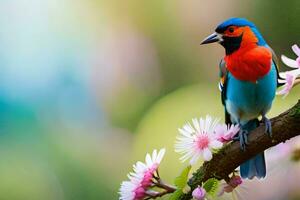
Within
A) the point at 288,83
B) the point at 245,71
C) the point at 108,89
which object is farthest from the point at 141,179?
the point at 108,89

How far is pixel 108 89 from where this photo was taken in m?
4.03

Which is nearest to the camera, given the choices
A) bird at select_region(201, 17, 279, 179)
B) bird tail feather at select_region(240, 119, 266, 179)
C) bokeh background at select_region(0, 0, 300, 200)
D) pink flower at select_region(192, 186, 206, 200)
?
pink flower at select_region(192, 186, 206, 200)

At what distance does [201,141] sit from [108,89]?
3.40 m

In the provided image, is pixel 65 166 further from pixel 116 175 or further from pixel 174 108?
pixel 174 108

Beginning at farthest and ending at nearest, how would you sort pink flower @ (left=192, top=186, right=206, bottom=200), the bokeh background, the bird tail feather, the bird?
the bokeh background → the bird → the bird tail feather → pink flower @ (left=192, top=186, right=206, bottom=200)

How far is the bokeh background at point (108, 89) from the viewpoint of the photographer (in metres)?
3.16

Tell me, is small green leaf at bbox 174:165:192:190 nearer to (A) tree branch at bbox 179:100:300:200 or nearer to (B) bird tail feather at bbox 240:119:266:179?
(A) tree branch at bbox 179:100:300:200

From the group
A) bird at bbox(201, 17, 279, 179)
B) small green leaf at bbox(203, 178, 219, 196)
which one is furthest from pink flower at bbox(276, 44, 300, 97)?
bird at bbox(201, 17, 279, 179)

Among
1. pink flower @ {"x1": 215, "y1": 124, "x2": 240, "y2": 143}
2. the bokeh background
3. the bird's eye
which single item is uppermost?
the bokeh background

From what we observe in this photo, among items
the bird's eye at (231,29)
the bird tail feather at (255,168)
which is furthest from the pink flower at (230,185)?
the bird's eye at (231,29)

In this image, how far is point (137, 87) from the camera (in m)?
4.15

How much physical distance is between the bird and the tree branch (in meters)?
0.24

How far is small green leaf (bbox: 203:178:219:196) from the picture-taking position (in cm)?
62

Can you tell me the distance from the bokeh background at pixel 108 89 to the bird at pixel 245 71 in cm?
154
